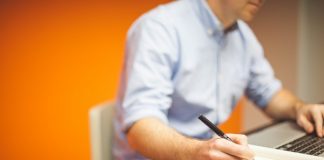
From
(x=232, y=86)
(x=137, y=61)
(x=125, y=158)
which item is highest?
(x=137, y=61)

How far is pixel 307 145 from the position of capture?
971 mm

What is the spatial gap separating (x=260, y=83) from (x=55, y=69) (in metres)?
0.83

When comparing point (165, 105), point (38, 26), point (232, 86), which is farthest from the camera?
point (38, 26)

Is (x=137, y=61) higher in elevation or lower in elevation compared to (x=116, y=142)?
higher

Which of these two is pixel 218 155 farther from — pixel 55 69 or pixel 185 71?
pixel 55 69

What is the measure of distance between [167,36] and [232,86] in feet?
1.05

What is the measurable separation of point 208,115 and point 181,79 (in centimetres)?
17

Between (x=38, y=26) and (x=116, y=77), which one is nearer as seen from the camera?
(x=38, y=26)

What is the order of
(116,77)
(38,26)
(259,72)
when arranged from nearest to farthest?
(259,72), (38,26), (116,77)

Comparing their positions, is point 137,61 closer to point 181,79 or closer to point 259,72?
point 181,79

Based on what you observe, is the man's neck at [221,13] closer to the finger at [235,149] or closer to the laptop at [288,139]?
the laptop at [288,139]

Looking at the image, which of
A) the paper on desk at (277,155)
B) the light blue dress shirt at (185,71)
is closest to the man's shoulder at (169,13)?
the light blue dress shirt at (185,71)

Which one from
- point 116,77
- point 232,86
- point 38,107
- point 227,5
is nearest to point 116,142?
point 232,86

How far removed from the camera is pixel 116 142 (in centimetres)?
122
